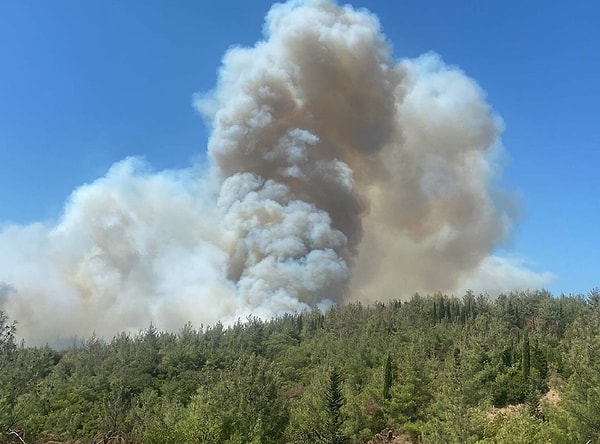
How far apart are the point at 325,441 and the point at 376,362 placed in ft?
161

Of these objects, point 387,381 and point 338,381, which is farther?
point 387,381

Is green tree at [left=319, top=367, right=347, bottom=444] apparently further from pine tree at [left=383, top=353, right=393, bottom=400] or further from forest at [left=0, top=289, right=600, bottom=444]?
pine tree at [left=383, top=353, right=393, bottom=400]

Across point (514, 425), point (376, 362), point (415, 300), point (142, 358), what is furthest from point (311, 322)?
point (514, 425)

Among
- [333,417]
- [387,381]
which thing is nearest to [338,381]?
[333,417]

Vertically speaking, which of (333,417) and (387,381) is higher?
(387,381)

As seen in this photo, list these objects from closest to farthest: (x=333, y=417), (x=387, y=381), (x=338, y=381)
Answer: (x=333, y=417) < (x=338, y=381) < (x=387, y=381)

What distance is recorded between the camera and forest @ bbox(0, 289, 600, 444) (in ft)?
143

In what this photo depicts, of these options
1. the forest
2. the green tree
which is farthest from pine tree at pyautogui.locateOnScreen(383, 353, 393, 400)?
the green tree

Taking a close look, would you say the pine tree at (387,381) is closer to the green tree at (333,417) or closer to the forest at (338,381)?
the forest at (338,381)

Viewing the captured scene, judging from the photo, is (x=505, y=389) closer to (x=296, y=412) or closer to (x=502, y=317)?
(x=296, y=412)

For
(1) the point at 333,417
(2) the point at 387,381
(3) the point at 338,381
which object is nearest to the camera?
(1) the point at 333,417

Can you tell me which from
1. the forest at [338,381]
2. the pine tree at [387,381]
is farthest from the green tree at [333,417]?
the pine tree at [387,381]

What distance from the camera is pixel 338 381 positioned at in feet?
205

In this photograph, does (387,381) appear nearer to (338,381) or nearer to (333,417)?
(338,381)
